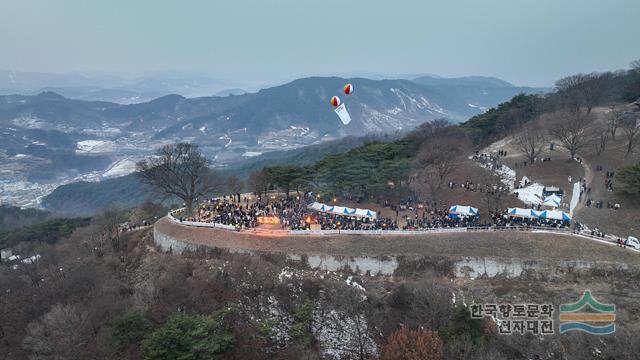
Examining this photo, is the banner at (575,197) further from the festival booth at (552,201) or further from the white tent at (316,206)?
the white tent at (316,206)

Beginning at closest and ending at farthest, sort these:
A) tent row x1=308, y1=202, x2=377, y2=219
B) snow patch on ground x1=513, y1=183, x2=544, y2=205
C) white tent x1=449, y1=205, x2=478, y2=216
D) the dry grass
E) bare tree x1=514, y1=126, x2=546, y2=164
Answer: the dry grass, white tent x1=449, y1=205, x2=478, y2=216, tent row x1=308, y1=202, x2=377, y2=219, snow patch on ground x1=513, y1=183, x2=544, y2=205, bare tree x1=514, y1=126, x2=546, y2=164

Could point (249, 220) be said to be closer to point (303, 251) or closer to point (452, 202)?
point (303, 251)

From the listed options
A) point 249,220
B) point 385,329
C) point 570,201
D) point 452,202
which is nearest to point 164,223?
point 249,220

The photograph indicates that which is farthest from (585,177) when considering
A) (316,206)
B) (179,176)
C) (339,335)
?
(179,176)

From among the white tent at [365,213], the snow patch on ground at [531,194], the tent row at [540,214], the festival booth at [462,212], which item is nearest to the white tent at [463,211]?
the festival booth at [462,212]

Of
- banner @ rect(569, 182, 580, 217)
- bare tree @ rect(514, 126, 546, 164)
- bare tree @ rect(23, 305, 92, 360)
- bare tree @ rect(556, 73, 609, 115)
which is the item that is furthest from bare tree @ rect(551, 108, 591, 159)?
bare tree @ rect(23, 305, 92, 360)

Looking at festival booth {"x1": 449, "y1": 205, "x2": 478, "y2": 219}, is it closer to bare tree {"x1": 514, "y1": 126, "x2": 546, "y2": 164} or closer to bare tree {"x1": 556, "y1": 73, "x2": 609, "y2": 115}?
bare tree {"x1": 514, "y1": 126, "x2": 546, "y2": 164}
